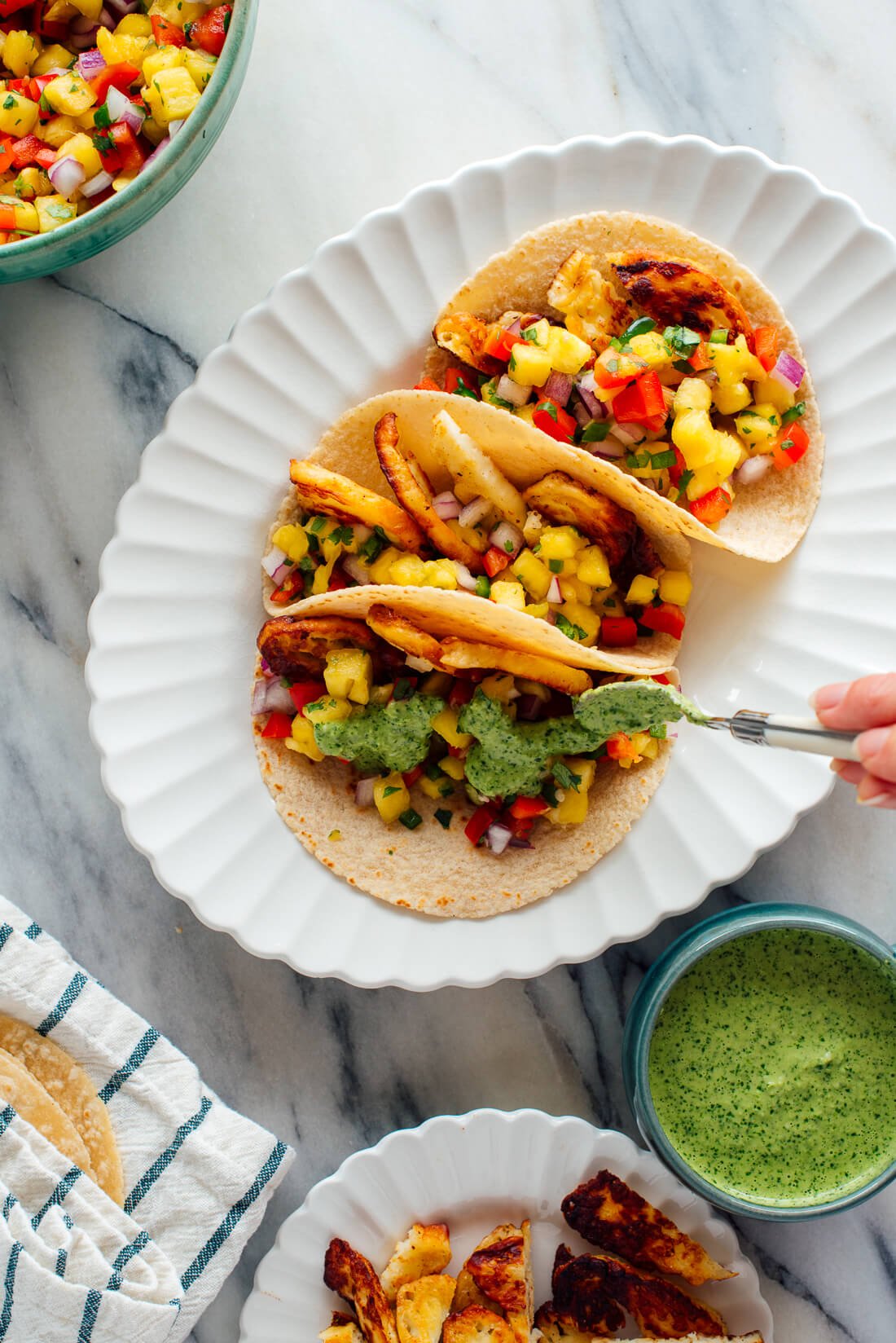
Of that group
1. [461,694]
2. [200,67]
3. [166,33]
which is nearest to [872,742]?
[461,694]

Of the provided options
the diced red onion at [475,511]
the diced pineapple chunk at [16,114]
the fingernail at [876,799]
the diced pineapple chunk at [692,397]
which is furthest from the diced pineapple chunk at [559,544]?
the diced pineapple chunk at [16,114]

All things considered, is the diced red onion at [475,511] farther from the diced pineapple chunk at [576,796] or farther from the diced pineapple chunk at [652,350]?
the diced pineapple chunk at [576,796]

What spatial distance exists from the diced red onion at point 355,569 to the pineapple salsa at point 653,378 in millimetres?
443

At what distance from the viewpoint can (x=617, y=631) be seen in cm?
274

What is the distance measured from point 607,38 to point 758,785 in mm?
1970

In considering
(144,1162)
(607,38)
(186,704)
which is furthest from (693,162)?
(144,1162)

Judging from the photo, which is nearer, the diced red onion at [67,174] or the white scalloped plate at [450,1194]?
the diced red onion at [67,174]

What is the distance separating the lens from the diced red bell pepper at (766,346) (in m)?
2.67

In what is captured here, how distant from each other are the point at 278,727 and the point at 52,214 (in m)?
1.29

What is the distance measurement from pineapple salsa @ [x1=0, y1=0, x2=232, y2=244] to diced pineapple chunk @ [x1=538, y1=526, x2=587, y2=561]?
1.24 metres

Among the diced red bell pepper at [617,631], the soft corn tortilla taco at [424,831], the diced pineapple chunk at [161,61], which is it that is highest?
the diced pineapple chunk at [161,61]

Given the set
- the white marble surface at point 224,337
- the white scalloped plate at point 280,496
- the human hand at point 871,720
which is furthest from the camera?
the white marble surface at point 224,337

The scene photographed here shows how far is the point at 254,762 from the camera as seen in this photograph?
111 inches

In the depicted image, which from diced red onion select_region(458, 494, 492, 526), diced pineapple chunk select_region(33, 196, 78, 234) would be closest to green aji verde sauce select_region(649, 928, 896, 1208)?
diced red onion select_region(458, 494, 492, 526)
